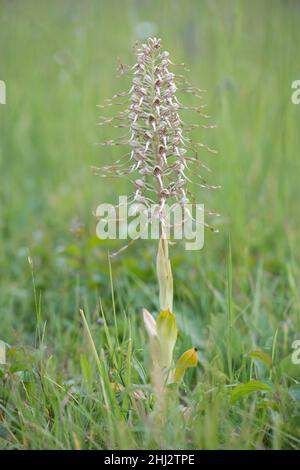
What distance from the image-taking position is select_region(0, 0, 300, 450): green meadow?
4.95ft

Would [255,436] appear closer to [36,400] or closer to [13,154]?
[36,400]

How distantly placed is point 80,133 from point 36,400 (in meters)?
2.21

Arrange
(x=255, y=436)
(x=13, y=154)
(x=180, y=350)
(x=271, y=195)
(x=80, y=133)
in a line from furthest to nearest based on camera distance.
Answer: (x=13, y=154) < (x=80, y=133) < (x=271, y=195) < (x=180, y=350) < (x=255, y=436)

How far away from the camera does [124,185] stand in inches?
133

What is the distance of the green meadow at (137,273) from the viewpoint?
1.51 meters

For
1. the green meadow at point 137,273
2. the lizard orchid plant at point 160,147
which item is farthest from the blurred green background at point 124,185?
the lizard orchid plant at point 160,147

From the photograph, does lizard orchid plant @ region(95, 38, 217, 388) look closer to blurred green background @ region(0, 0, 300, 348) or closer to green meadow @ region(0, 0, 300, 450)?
green meadow @ region(0, 0, 300, 450)

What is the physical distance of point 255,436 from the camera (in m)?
1.52

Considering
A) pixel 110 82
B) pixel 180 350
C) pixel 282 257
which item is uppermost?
pixel 110 82

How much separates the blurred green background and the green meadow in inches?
0.4

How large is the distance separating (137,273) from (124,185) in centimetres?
93

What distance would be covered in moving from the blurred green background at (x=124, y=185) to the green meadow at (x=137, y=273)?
0.01 metres

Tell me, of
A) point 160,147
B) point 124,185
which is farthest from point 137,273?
point 160,147
